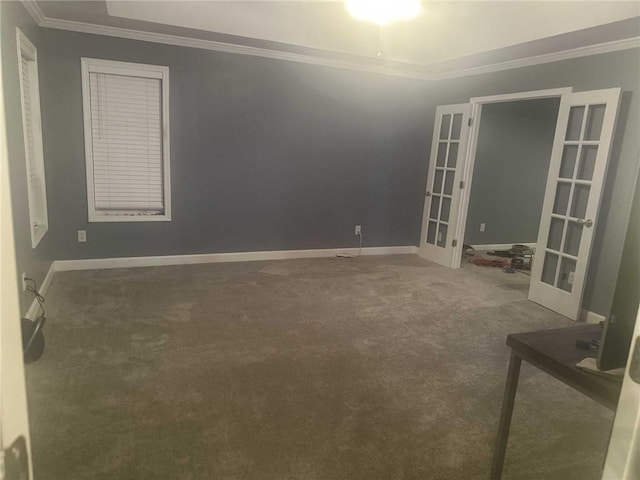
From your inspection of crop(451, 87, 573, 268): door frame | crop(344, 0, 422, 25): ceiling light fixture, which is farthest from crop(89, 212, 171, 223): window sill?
crop(451, 87, 573, 268): door frame

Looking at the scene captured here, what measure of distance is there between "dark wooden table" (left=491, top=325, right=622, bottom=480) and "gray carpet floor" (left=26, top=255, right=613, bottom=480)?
44cm

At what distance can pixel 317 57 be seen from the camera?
5309 millimetres

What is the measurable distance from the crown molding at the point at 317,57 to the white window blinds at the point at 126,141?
435 mm

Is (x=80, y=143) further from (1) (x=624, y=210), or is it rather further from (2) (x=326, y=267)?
(1) (x=624, y=210)

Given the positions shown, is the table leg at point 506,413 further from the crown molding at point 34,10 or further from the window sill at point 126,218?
the crown molding at point 34,10

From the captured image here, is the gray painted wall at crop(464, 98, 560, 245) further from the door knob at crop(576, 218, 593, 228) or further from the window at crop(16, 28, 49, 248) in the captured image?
the window at crop(16, 28, 49, 248)

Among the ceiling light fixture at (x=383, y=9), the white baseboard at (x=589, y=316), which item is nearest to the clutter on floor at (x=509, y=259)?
the white baseboard at (x=589, y=316)

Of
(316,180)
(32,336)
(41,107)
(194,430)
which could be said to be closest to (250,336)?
(194,430)

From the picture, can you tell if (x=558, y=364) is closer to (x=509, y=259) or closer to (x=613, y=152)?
(x=613, y=152)

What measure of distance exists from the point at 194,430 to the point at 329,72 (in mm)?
4541

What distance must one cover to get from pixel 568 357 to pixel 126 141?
15.2ft

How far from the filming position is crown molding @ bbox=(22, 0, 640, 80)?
3.98m

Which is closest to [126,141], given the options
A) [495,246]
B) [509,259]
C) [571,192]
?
[571,192]

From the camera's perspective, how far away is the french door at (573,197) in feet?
13.0
